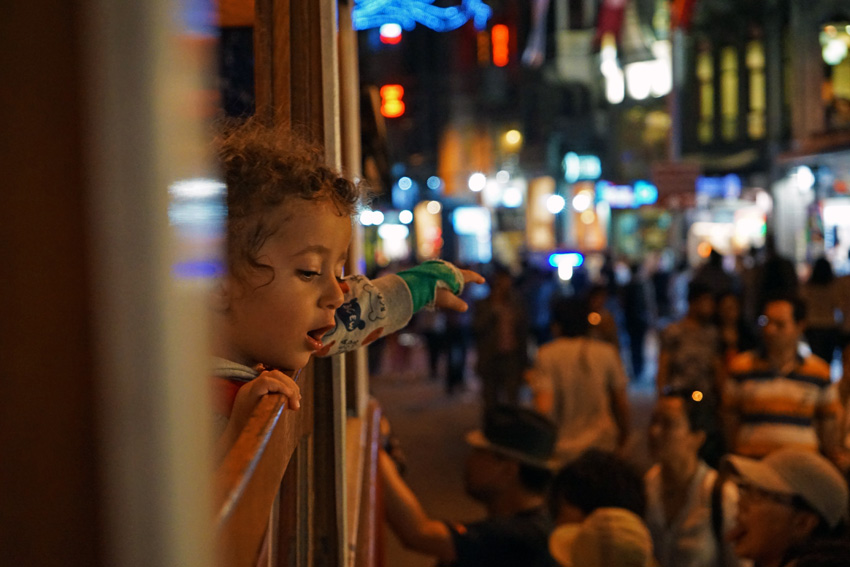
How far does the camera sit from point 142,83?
0.33 m

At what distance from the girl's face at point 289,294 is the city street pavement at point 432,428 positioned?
5.78 meters

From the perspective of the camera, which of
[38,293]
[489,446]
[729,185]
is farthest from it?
[729,185]

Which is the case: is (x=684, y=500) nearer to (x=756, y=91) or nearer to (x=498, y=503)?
(x=498, y=503)

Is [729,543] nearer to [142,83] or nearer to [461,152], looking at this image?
[142,83]

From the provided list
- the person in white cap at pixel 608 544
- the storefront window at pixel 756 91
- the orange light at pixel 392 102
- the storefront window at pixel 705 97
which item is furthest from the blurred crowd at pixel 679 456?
the storefront window at pixel 705 97

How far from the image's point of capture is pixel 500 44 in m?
32.6

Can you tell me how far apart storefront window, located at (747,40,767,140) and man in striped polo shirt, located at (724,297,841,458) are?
73.1 feet

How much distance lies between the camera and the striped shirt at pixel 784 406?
17.2 feet

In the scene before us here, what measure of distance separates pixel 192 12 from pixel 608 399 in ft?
20.0

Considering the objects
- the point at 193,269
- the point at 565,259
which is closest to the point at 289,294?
the point at 193,269

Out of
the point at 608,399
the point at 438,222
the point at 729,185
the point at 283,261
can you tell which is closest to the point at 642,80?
the point at 729,185

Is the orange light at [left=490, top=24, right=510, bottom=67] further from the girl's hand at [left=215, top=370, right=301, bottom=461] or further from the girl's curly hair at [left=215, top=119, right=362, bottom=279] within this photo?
the girl's hand at [left=215, top=370, right=301, bottom=461]

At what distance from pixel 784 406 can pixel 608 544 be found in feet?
9.21

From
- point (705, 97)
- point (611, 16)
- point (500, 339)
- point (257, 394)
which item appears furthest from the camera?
point (705, 97)
